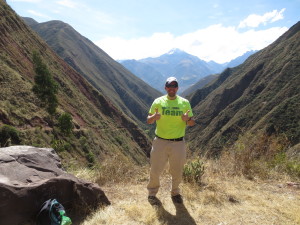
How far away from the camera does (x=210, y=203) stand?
16.5 feet

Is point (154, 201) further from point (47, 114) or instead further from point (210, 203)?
point (47, 114)

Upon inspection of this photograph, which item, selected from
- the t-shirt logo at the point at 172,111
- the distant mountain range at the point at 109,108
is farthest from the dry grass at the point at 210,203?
the t-shirt logo at the point at 172,111

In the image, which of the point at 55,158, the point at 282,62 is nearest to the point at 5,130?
the point at 55,158

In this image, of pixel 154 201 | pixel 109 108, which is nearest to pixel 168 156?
pixel 154 201

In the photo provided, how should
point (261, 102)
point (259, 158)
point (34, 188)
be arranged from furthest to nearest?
point (261, 102) → point (259, 158) → point (34, 188)

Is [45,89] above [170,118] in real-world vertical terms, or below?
below

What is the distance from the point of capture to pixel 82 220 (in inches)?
171

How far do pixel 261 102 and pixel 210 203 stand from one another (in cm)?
10031

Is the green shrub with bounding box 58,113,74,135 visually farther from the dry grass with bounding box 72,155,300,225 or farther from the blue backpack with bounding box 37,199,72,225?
the blue backpack with bounding box 37,199,72,225

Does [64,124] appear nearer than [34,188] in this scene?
No

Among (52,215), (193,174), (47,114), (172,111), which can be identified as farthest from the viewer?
(47,114)

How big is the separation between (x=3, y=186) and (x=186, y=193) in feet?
10.5

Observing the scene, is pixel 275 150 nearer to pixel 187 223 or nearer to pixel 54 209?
pixel 187 223

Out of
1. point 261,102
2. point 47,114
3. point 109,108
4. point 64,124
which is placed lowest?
point 109,108
